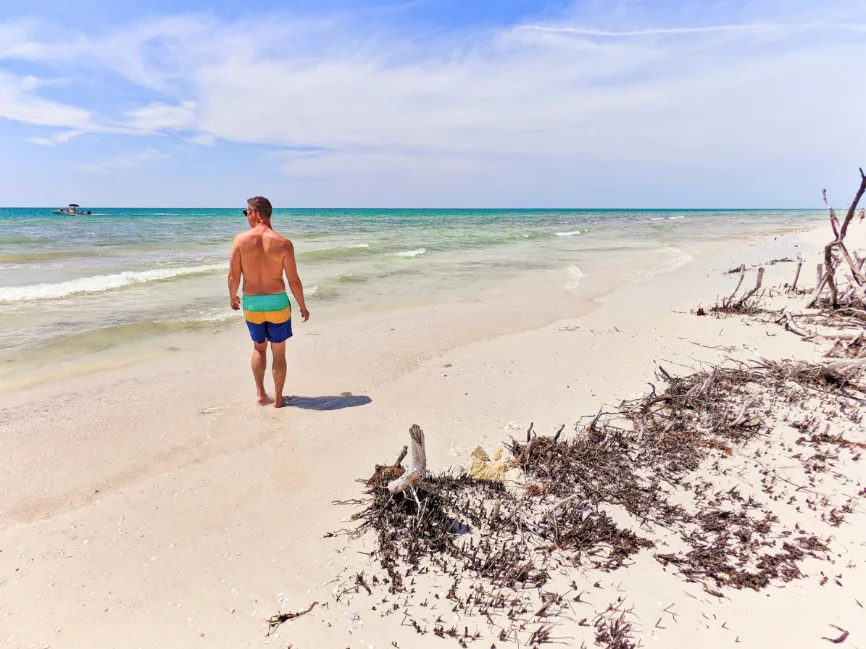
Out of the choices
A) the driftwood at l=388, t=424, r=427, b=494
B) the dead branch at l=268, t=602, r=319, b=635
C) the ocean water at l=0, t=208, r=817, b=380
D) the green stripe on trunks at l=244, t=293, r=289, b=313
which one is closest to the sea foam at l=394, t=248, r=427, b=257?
the ocean water at l=0, t=208, r=817, b=380

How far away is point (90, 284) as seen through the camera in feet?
39.8

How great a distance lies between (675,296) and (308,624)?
1073 centimetres

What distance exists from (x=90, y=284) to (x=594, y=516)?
13.6 m

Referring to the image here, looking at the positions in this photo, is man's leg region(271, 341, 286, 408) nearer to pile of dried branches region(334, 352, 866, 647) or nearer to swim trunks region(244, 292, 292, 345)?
swim trunks region(244, 292, 292, 345)

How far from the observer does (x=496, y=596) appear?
8.10ft

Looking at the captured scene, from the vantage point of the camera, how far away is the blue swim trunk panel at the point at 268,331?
4.72 meters

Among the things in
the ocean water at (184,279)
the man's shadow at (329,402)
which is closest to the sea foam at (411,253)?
the ocean water at (184,279)

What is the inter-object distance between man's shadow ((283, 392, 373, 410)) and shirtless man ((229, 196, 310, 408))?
0.30 meters

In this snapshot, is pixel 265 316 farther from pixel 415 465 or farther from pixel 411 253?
pixel 411 253

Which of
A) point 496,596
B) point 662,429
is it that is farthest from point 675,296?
point 496,596

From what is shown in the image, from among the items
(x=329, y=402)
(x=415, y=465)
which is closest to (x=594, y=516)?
(x=415, y=465)

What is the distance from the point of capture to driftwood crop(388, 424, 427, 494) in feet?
9.41

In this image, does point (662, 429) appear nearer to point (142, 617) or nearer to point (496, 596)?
point (496, 596)

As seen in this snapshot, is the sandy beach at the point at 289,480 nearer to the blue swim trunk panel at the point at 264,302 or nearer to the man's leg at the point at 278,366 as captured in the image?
the man's leg at the point at 278,366
